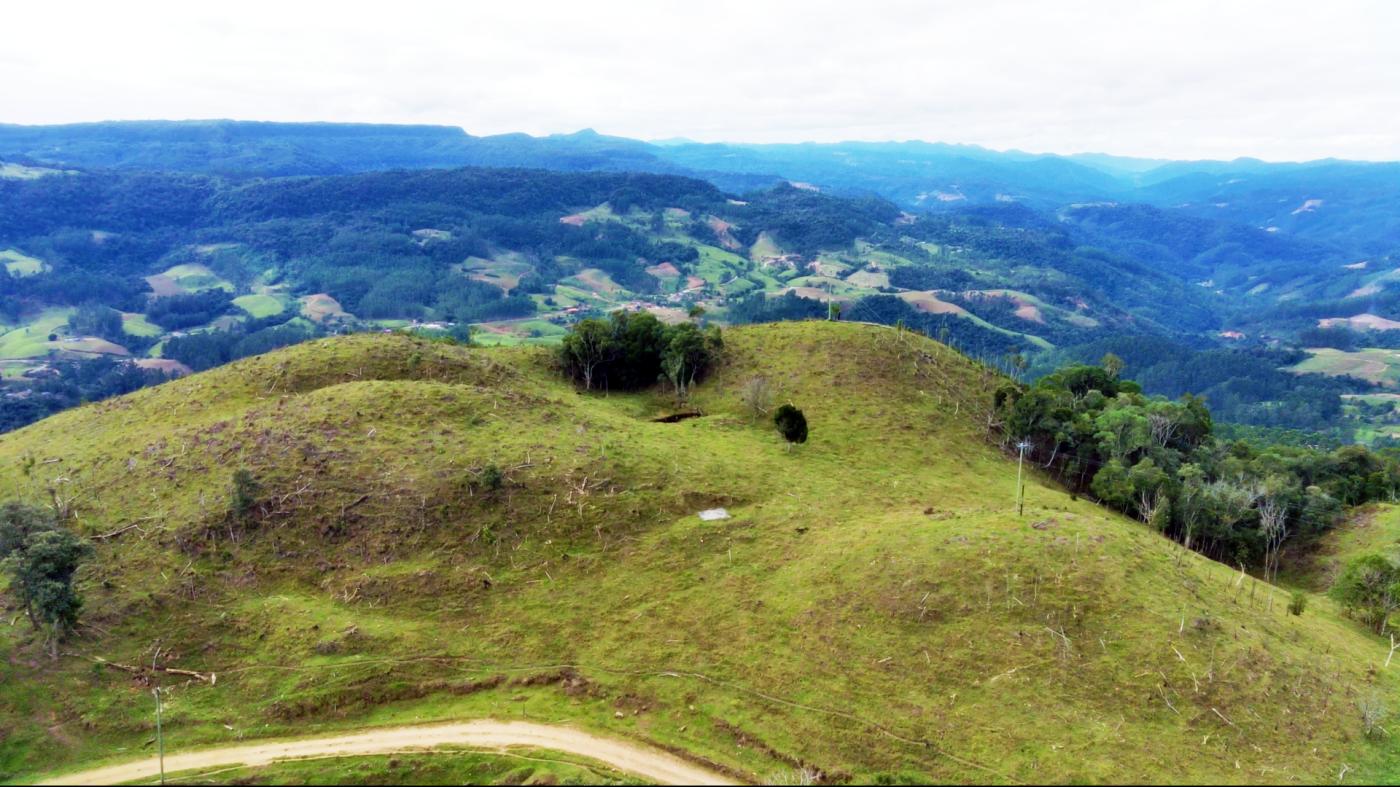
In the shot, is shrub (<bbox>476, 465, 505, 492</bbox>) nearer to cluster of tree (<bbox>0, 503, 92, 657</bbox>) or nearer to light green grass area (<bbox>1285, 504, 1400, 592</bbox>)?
cluster of tree (<bbox>0, 503, 92, 657</bbox>)

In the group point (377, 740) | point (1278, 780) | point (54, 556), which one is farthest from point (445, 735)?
point (1278, 780)

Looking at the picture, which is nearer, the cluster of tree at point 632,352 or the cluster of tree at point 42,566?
the cluster of tree at point 42,566

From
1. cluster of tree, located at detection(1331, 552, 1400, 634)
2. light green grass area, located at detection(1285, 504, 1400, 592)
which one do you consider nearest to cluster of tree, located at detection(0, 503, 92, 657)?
cluster of tree, located at detection(1331, 552, 1400, 634)

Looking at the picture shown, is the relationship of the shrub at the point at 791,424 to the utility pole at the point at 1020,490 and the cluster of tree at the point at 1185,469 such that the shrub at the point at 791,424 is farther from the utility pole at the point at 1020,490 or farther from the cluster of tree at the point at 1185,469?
the cluster of tree at the point at 1185,469

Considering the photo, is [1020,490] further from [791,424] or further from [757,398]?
[757,398]

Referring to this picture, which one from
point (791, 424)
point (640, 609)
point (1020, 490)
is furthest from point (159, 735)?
point (1020, 490)

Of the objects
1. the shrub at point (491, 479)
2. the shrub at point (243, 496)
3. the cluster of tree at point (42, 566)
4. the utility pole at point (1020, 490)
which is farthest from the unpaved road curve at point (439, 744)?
the utility pole at point (1020, 490)
